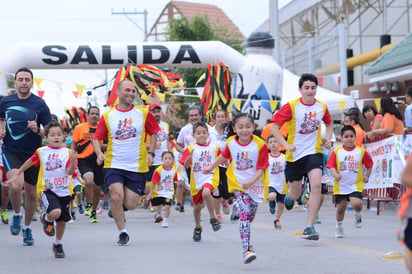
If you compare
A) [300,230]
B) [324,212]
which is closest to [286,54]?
[324,212]

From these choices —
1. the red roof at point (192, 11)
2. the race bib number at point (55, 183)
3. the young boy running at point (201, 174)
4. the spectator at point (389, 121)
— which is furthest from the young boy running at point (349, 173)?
the red roof at point (192, 11)

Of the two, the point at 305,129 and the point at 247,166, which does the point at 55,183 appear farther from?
the point at 305,129

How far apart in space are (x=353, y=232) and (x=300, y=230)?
0.73m

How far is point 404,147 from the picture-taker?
13.7m

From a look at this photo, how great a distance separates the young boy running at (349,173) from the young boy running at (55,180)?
344cm

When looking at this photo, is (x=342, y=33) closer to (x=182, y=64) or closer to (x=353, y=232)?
(x=182, y=64)

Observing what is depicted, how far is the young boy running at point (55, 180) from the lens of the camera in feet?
29.7

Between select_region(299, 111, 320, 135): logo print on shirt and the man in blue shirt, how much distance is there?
295cm

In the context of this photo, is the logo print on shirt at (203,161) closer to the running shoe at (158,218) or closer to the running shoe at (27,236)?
the running shoe at (27,236)

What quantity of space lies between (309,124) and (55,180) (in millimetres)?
2953

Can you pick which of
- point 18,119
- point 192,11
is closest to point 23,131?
point 18,119

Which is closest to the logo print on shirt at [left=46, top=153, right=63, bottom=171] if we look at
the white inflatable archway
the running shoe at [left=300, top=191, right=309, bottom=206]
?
the running shoe at [left=300, top=191, right=309, bottom=206]

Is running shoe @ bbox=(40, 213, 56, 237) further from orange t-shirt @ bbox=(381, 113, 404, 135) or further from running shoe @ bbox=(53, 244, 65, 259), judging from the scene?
orange t-shirt @ bbox=(381, 113, 404, 135)

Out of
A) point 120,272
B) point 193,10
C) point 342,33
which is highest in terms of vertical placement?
point 193,10
